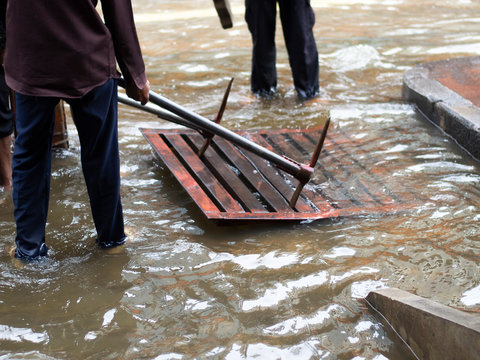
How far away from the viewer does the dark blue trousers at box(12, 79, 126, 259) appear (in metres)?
2.42

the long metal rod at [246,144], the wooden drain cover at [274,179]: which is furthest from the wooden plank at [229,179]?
the long metal rod at [246,144]

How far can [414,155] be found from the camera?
3826 mm

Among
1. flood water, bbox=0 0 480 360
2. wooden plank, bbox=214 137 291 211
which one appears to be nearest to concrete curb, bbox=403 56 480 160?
flood water, bbox=0 0 480 360

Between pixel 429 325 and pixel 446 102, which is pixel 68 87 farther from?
pixel 446 102

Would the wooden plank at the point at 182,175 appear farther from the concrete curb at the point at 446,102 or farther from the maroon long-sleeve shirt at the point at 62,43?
the concrete curb at the point at 446,102

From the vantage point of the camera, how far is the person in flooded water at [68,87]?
87.7 inches

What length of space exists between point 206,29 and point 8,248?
5.01 meters

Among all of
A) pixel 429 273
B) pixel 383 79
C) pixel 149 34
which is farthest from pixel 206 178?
pixel 149 34

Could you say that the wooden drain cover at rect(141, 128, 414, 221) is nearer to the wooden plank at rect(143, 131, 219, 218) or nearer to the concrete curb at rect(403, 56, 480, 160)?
the wooden plank at rect(143, 131, 219, 218)

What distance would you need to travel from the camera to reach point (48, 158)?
2.56 meters

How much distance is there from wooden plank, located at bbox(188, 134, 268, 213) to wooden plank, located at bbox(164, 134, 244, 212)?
55mm

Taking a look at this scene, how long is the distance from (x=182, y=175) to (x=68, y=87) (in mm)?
1181

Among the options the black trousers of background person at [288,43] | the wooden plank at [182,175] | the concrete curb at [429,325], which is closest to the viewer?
the concrete curb at [429,325]

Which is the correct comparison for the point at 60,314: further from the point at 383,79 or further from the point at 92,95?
the point at 383,79
